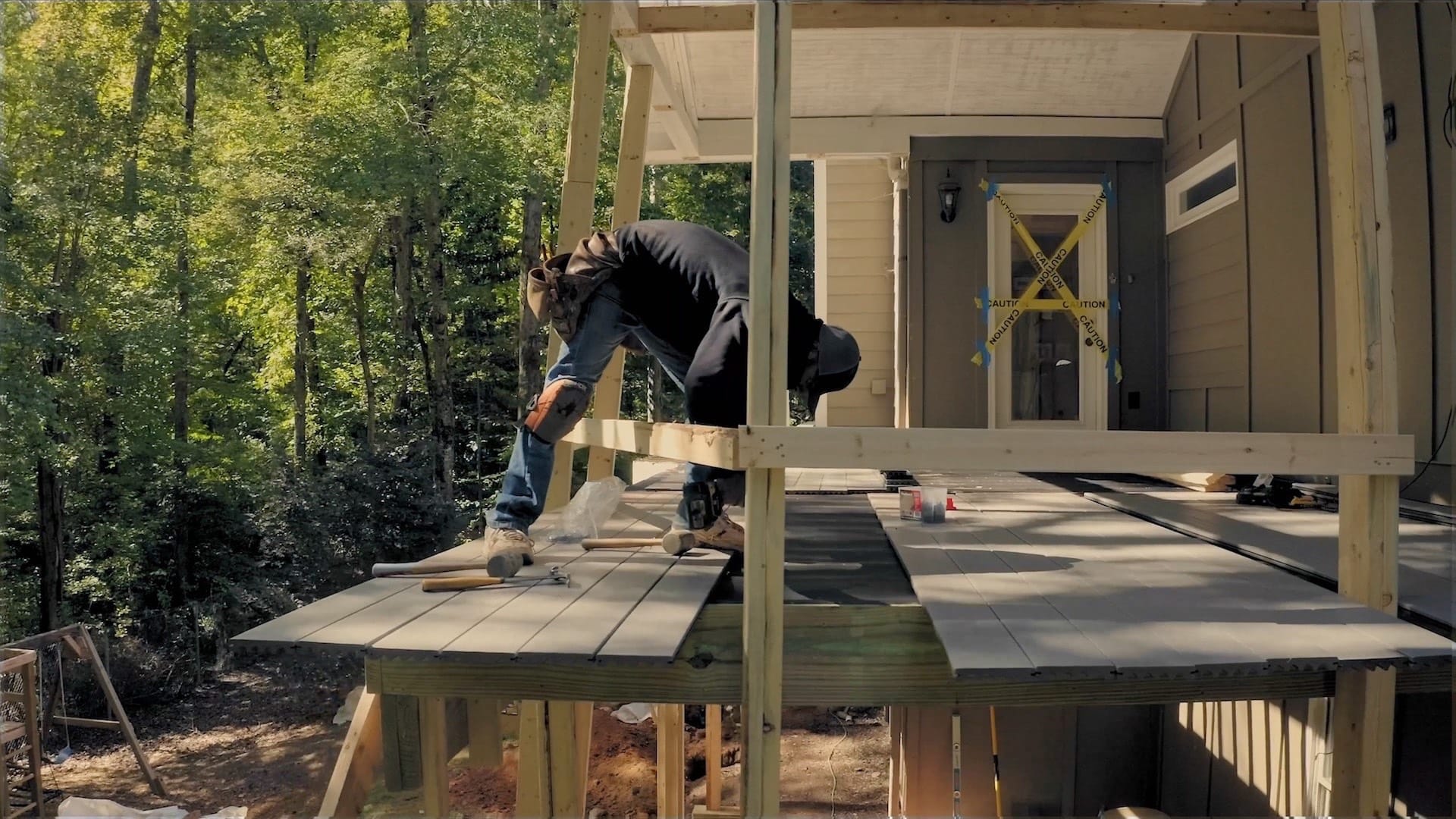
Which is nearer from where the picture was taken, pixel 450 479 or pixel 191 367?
pixel 191 367

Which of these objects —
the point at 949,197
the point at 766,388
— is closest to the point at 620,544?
the point at 766,388

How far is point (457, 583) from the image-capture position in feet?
9.86

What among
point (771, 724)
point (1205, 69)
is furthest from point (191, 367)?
point (771, 724)

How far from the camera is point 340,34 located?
19000 millimetres

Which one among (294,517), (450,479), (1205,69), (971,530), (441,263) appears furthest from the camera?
(441,263)

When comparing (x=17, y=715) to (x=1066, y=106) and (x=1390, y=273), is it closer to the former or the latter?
(x=1066, y=106)

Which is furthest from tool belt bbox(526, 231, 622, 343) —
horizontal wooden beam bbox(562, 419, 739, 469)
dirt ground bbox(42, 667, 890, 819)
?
dirt ground bbox(42, 667, 890, 819)

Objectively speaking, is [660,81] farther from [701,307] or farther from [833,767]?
[833,767]

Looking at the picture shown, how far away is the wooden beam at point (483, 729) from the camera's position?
3.42 meters

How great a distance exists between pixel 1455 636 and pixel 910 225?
18.1 ft

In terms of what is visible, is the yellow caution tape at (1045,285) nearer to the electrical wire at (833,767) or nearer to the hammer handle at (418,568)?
the electrical wire at (833,767)

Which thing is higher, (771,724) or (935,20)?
(935,20)

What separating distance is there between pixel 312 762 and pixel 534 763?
950 cm

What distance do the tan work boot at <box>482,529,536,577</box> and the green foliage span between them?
11.1 metres
